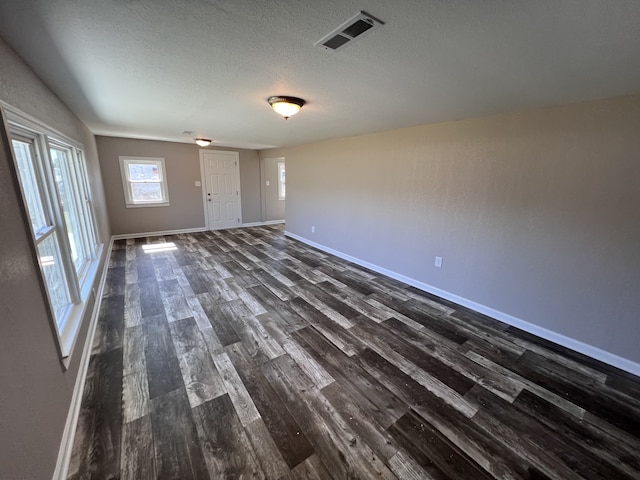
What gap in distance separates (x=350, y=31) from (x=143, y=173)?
6286 mm

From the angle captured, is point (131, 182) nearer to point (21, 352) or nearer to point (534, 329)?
point (21, 352)

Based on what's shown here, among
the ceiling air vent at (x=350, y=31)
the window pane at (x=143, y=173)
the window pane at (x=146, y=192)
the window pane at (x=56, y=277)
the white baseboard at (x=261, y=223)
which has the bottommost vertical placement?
the white baseboard at (x=261, y=223)

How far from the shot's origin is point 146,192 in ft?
19.7

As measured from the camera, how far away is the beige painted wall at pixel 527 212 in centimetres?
210

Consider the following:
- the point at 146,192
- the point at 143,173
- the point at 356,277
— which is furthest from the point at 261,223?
the point at 356,277

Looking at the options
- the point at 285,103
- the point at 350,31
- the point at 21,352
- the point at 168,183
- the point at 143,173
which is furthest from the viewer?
the point at 168,183

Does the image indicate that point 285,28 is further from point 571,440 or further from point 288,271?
point 288,271

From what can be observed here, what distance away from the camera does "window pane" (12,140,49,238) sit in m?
1.75

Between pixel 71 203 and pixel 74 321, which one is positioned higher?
pixel 71 203

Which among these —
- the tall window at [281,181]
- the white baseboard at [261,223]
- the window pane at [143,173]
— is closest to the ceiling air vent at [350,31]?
the window pane at [143,173]

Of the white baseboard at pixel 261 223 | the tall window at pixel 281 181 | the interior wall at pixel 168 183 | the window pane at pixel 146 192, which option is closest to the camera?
the interior wall at pixel 168 183

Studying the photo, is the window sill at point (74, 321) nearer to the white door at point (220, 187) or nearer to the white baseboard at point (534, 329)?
the white baseboard at point (534, 329)

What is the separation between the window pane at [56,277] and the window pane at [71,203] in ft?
2.51

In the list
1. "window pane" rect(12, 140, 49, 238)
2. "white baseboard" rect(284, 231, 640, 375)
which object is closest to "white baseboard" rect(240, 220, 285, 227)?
"white baseboard" rect(284, 231, 640, 375)
